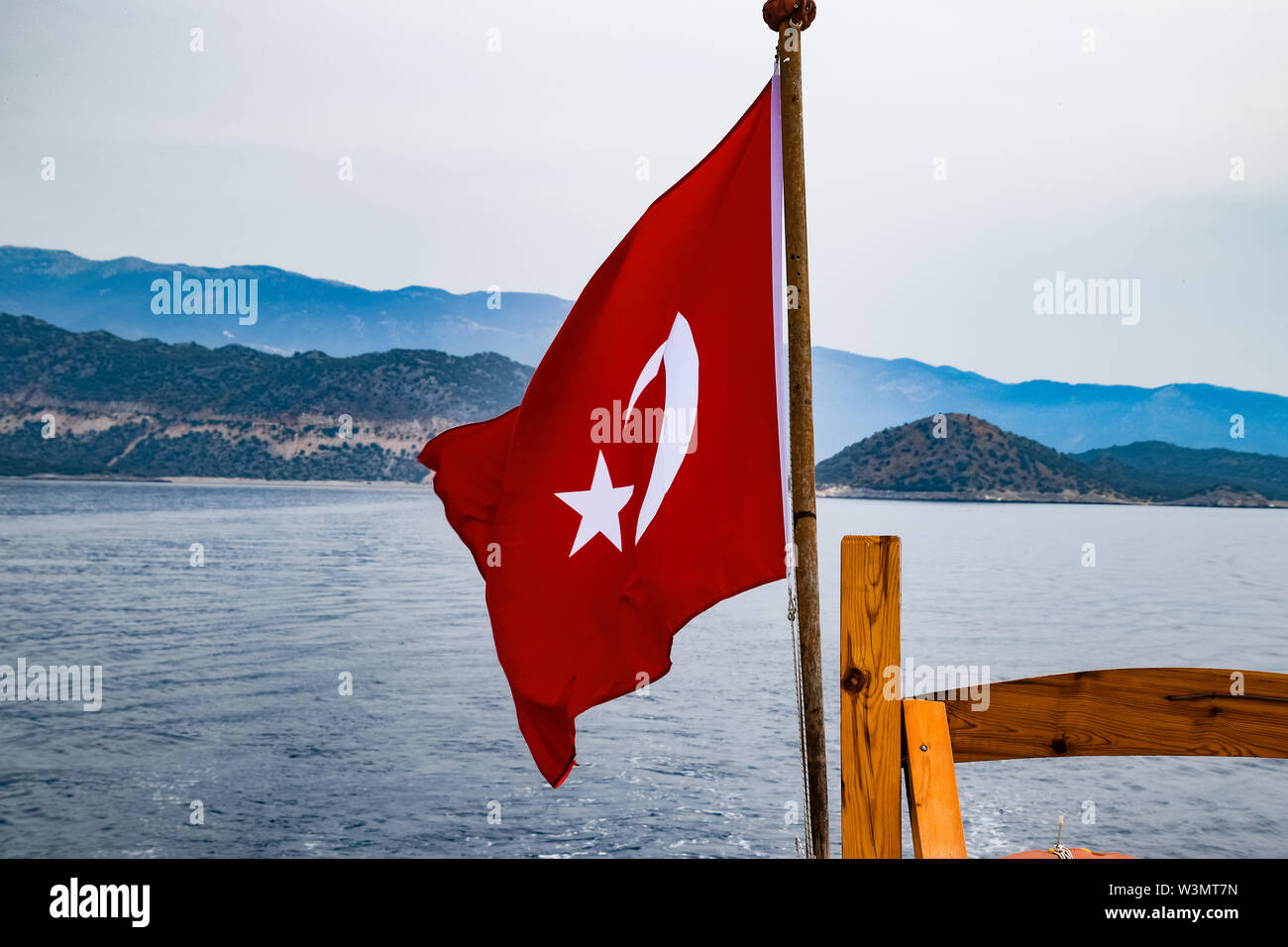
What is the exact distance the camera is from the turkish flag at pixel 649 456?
3.88 meters

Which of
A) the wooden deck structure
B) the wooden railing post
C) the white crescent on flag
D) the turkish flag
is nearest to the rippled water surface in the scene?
the turkish flag

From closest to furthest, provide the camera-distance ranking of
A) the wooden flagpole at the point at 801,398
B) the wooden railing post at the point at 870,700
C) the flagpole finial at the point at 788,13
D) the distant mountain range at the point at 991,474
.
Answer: the wooden railing post at the point at 870,700
the wooden flagpole at the point at 801,398
the flagpole finial at the point at 788,13
the distant mountain range at the point at 991,474

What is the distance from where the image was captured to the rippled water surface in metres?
14.1

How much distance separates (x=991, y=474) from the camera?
14212cm

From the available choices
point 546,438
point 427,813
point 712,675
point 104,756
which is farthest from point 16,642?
point 546,438

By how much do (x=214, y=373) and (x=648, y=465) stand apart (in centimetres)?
19010

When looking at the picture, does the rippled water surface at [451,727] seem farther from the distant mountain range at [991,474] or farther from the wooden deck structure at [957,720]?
the distant mountain range at [991,474]

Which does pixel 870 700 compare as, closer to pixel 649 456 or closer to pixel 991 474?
pixel 649 456

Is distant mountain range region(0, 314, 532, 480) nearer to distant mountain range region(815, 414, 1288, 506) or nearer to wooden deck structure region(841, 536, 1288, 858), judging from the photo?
distant mountain range region(815, 414, 1288, 506)

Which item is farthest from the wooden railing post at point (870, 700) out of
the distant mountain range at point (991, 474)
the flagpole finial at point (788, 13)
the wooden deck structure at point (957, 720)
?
the distant mountain range at point (991, 474)

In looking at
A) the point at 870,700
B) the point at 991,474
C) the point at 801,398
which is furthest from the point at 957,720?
the point at 991,474

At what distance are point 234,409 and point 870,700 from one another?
17738 centimetres

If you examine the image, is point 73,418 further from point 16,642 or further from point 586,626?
point 586,626
